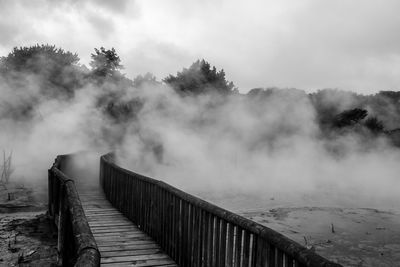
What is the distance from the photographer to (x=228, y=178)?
15438mm

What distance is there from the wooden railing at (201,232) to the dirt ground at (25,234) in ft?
5.25

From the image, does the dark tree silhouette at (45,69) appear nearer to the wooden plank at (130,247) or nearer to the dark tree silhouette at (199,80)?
the dark tree silhouette at (199,80)

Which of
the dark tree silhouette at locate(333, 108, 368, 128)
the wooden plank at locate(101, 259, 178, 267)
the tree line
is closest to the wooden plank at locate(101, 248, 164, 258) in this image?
the wooden plank at locate(101, 259, 178, 267)

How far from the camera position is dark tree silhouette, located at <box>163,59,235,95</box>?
2469 cm

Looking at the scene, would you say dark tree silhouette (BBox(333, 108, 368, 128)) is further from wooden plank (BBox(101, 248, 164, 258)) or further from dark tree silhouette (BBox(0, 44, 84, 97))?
wooden plank (BBox(101, 248, 164, 258))

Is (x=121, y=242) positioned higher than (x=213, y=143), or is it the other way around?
(x=213, y=143)

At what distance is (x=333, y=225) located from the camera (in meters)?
8.45

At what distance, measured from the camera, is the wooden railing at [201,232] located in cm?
264

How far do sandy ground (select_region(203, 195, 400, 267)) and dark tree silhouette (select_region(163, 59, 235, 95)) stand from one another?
1383 centimetres

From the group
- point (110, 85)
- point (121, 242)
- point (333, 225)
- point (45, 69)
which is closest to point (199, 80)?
point (110, 85)

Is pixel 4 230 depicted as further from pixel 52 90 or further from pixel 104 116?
pixel 52 90

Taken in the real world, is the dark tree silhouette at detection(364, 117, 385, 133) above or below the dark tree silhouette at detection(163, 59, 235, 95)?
below

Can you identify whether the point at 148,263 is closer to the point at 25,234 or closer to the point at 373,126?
the point at 25,234

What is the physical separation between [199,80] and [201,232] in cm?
2230
